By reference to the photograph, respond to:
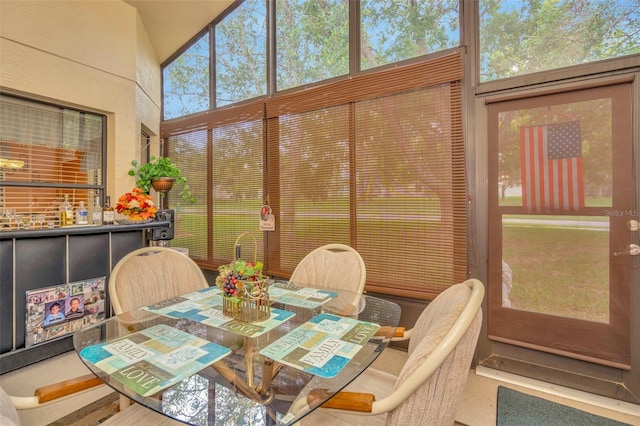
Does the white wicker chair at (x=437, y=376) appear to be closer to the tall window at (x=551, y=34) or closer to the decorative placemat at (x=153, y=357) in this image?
the decorative placemat at (x=153, y=357)

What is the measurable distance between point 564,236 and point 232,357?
2426 millimetres

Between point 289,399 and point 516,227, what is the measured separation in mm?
2210

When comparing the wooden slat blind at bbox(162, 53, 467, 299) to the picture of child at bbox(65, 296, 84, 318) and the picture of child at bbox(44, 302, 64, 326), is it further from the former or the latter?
the picture of child at bbox(44, 302, 64, 326)

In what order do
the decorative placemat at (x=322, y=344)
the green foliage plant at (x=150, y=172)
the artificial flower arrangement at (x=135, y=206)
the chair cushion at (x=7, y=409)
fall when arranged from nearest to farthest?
the chair cushion at (x=7, y=409), the decorative placemat at (x=322, y=344), the artificial flower arrangement at (x=135, y=206), the green foliage plant at (x=150, y=172)

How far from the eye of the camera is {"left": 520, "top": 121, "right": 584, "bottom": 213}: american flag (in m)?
2.12

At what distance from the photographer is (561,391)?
6.84ft

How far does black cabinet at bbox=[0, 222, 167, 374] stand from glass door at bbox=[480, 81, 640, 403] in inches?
136

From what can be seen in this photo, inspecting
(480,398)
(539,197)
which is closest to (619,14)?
(539,197)

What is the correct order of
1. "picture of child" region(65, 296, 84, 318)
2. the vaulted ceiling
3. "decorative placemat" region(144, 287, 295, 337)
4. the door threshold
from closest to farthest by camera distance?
"decorative placemat" region(144, 287, 295, 337) → the door threshold → "picture of child" region(65, 296, 84, 318) → the vaulted ceiling

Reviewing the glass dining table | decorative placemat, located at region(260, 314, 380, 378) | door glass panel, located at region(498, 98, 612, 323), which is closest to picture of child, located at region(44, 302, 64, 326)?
the glass dining table

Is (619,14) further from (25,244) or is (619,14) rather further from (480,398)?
(25,244)

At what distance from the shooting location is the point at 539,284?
227 cm

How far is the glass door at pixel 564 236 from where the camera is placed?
78.9 inches

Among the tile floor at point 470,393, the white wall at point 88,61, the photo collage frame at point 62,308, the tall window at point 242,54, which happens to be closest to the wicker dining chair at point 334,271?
the tile floor at point 470,393
